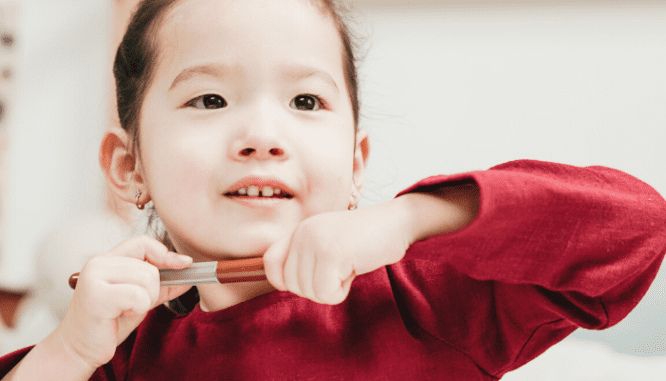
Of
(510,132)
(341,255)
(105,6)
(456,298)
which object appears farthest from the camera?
(105,6)

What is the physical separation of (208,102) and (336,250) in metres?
0.26

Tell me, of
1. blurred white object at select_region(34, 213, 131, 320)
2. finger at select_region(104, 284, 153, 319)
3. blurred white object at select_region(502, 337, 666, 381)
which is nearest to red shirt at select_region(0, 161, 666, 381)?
finger at select_region(104, 284, 153, 319)

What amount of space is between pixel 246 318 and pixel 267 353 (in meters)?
0.05

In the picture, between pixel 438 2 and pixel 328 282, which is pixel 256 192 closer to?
pixel 328 282

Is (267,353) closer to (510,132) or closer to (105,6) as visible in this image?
(510,132)

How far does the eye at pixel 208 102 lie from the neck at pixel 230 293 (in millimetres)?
197

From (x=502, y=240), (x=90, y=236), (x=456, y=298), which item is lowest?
(x=90, y=236)

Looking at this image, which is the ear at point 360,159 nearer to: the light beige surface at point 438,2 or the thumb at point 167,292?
the thumb at point 167,292

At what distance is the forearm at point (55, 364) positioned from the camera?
1.70 ft

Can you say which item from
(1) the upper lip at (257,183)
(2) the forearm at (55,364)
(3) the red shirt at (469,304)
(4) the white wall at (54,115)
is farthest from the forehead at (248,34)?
(4) the white wall at (54,115)

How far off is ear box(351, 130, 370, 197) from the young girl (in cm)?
9

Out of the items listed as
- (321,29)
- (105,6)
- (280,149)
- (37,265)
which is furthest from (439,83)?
(105,6)

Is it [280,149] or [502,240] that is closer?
[502,240]

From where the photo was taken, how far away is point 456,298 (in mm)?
460
